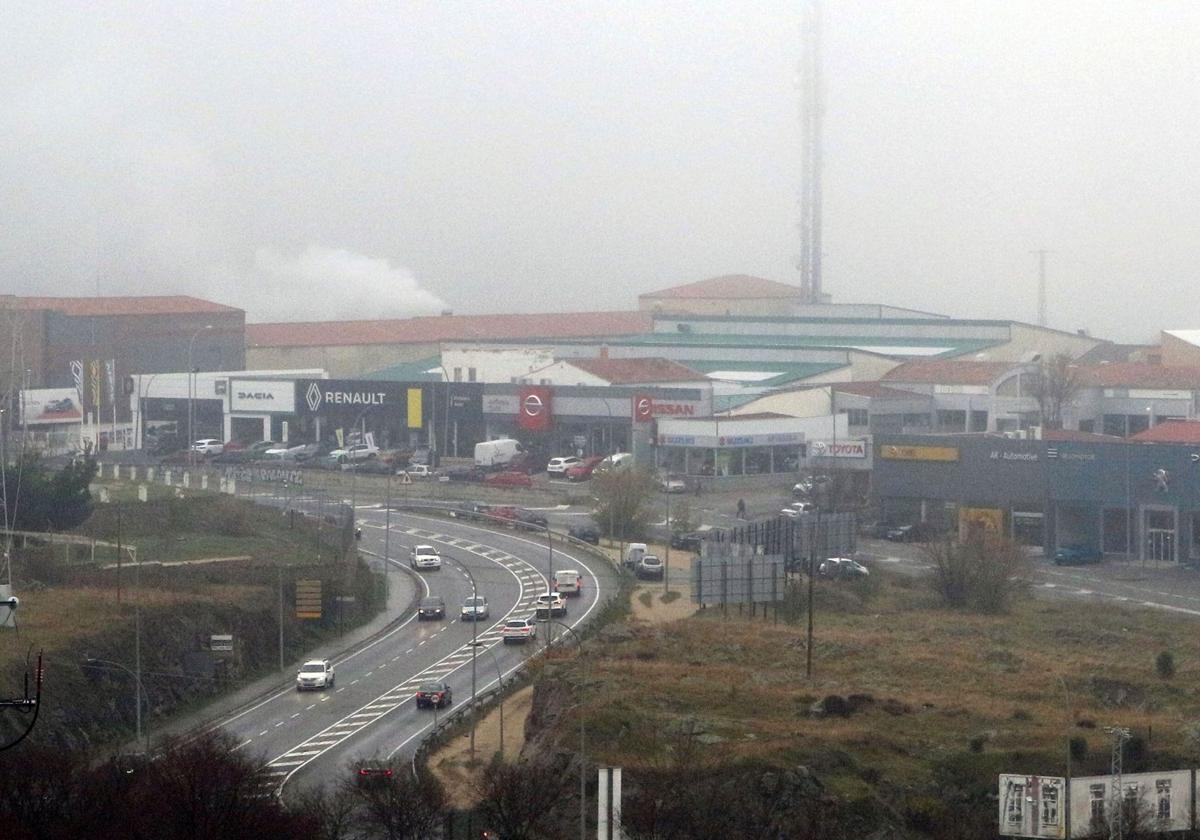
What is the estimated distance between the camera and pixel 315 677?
15.6 m

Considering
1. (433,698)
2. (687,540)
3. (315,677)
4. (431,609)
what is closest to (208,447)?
(687,540)

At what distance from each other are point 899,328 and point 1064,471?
16.1 m

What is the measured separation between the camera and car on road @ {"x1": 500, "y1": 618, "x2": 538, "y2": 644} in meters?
17.3

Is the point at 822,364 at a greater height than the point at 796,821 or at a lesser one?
greater

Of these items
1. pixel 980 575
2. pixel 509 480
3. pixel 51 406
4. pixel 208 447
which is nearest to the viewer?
pixel 980 575

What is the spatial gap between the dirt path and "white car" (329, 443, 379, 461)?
1610 cm

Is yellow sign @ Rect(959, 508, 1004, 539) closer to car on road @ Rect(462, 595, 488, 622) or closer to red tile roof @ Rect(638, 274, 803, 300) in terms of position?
car on road @ Rect(462, 595, 488, 622)

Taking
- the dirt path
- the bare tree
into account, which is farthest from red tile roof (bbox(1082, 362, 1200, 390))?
the dirt path

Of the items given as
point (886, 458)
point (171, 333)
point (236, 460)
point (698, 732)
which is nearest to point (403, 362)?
point (171, 333)

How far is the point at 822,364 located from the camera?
35.7 meters

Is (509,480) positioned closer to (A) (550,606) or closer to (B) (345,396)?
(B) (345,396)

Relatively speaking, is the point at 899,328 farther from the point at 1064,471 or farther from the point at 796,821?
the point at 796,821

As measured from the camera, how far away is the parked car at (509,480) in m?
28.2

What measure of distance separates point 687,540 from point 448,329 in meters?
20.7
